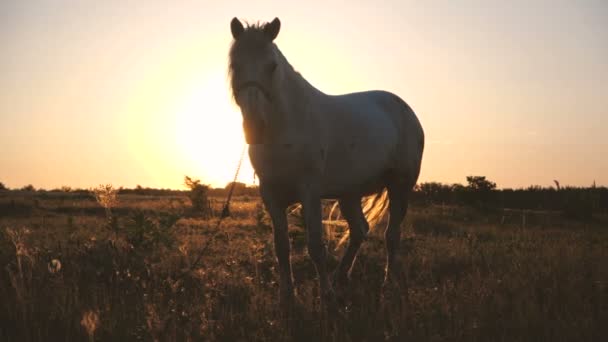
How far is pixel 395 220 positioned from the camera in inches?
244

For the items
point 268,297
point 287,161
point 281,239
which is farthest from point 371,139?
point 268,297

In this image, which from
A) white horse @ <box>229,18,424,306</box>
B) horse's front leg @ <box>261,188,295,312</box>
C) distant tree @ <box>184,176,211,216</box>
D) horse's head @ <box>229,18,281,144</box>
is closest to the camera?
horse's head @ <box>229,18,281,144</box>

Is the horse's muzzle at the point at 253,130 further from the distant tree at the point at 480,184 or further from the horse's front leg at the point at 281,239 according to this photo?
the distant tree at the point at 480,184

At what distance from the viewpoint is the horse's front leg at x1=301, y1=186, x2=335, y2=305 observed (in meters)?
4.36

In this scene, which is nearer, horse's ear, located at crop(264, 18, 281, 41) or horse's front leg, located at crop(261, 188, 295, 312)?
horse's ear, located at crop(264, 18, 281, 41)

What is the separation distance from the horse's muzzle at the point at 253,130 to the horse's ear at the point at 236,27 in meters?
0.81

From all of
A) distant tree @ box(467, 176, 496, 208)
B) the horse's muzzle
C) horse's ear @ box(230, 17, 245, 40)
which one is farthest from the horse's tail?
distant tree @ box(467, 176, 496, 208)

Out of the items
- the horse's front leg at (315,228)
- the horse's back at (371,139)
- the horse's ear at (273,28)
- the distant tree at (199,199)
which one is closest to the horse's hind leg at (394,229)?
the horse's back at (371,139)

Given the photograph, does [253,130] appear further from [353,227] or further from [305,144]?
[353,227]

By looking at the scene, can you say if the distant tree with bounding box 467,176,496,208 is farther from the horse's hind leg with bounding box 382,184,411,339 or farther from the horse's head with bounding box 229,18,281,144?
the horse's head with bounding box 229,18,281,144

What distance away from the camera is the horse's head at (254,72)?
3.85m

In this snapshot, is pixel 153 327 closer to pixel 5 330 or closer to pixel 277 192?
pixel 5 330

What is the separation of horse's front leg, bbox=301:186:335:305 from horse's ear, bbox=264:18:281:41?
51.8 inches

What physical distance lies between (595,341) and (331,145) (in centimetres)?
265
